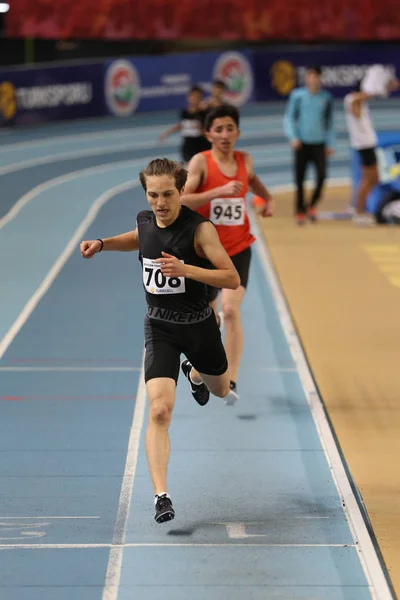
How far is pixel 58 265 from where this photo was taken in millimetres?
15219

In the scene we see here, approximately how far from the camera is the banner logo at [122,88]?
33.2 metres

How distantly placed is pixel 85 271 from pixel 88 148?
1379 cm

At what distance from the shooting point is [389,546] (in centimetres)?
659

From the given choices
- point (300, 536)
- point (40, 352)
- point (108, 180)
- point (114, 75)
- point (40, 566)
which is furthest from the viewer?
point (114, 75)

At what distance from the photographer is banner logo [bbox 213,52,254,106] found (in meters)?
36.1

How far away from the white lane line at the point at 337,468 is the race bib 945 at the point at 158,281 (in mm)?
1642

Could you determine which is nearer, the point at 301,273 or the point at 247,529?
the point at 247,529

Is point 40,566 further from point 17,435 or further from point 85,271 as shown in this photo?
point 85,271

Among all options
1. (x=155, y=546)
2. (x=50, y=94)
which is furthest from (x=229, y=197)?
(x=50, y=94)

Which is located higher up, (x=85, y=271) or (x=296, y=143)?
(x=296, y=143)

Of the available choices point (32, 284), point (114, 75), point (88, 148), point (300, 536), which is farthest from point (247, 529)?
point (114, 75)

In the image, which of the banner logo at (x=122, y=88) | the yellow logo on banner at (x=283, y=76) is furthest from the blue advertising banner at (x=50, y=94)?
the yellow logo on banner at (x=283, y=76)

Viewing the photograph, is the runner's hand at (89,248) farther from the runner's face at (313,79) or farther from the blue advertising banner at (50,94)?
the blue advertising banner at (50,94)

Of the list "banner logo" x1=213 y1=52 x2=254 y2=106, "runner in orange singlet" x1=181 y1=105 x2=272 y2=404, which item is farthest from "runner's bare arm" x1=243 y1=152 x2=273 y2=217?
"banner logo" x1=213 y1=52 x2=254 y2=106
